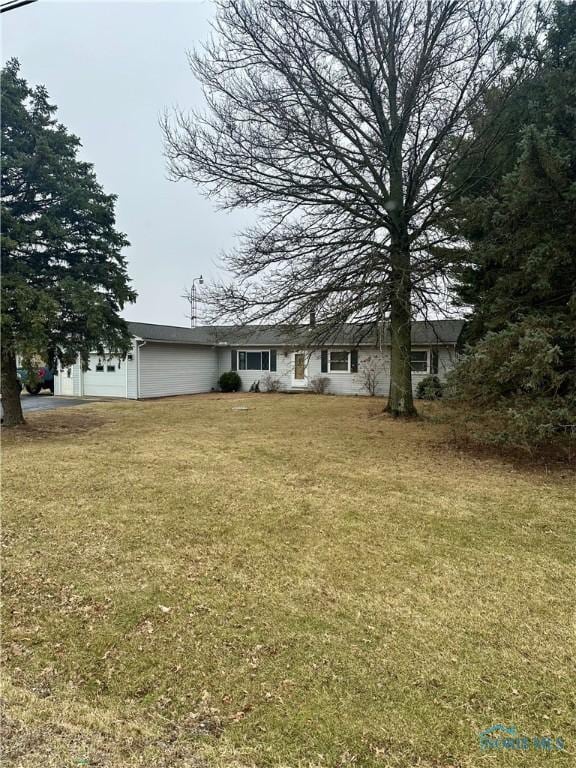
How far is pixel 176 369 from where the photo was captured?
20.5 metres

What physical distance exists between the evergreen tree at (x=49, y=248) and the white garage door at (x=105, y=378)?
8231 mm

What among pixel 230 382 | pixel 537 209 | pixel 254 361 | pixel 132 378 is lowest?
pixel 230 382

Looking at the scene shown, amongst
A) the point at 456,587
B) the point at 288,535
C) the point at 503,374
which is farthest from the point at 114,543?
the point at 503,374

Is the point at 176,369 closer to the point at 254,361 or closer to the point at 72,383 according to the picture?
the point at 254,361

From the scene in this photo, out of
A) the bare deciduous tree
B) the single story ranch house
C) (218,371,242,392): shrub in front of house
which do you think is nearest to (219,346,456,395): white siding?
the single story ranch house

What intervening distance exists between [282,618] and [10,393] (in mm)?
9654

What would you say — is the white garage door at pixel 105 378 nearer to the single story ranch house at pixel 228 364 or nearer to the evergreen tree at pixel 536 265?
the single story ranch house at pixel 228 364

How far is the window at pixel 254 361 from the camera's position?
2181 cm

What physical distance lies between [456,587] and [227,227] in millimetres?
16738

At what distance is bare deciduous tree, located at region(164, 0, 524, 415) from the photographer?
30.6ft

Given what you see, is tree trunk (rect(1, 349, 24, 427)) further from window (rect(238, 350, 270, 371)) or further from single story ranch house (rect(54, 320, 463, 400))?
window (rect(238, 350, 270, 371))

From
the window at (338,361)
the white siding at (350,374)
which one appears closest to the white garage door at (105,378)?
the white siding at (350,374)

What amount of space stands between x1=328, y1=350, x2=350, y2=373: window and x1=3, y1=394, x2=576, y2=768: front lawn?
13817 mm

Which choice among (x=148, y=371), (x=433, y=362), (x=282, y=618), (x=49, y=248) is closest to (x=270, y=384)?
(x=148, y=371)
